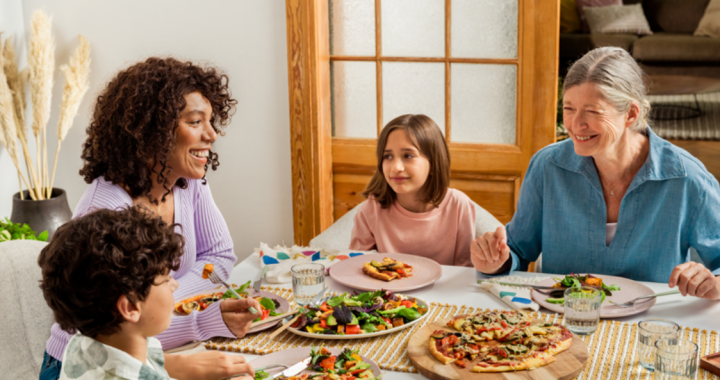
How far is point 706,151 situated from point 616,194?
4.03 meters

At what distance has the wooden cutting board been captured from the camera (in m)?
1.15

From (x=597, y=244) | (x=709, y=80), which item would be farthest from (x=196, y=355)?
(x=709, y=80)

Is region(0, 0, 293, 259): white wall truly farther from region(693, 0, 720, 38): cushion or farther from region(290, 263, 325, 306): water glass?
region(693, 0, 720, 38): cushion

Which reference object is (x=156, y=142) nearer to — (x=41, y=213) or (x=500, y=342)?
(x=500, y=342)

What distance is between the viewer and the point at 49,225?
3344 millimetres

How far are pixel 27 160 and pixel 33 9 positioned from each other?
0.80 m

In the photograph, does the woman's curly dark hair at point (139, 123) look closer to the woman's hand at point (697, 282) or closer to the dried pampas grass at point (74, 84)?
the woman's hand at point (697, 282)

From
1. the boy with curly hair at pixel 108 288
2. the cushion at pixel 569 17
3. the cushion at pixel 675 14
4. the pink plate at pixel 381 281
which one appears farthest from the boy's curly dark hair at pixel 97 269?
the cushion at pixel 675 14

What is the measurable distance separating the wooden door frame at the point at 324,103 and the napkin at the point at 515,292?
4.48ft

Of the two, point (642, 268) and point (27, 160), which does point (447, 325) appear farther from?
point (27, 160)

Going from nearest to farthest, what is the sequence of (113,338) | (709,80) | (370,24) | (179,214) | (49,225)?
(113,338), (179,214), (370,24), (49,225), (709,80)

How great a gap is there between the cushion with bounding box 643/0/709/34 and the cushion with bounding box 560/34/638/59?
0.53 metres

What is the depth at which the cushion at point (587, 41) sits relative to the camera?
5.83 meters

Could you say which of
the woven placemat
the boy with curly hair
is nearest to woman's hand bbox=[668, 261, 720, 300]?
the woven placemat
